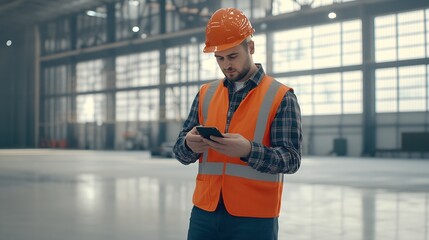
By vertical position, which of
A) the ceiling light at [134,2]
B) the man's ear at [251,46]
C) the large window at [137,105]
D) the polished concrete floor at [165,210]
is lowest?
the polished concrete floor at [165,210]

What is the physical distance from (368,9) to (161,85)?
18487 mm

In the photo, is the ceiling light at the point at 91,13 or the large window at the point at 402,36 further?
the ceiling light at the point at 91,13

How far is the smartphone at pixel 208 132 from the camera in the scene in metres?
2.12

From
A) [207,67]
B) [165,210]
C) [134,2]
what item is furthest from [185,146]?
[134,2]

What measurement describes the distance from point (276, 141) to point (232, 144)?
31 cm

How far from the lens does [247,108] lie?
2.37m

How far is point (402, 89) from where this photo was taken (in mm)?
30000

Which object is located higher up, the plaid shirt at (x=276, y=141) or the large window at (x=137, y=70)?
the large window at (x=137, y=70)

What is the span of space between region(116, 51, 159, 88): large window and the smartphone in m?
42.1

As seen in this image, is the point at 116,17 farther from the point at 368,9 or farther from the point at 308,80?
the point at 368,9

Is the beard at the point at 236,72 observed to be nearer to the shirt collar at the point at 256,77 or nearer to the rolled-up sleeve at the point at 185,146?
the shirt collar at the point at 256,77

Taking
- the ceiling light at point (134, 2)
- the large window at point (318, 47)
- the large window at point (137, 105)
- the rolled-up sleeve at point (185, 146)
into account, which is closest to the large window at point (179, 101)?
the large window at point (137, 105)

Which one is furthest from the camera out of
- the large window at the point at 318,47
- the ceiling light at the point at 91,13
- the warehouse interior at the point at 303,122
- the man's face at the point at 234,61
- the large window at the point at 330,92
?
the ceiling light at the point at 91,13

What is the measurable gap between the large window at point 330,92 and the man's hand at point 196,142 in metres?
31.0
